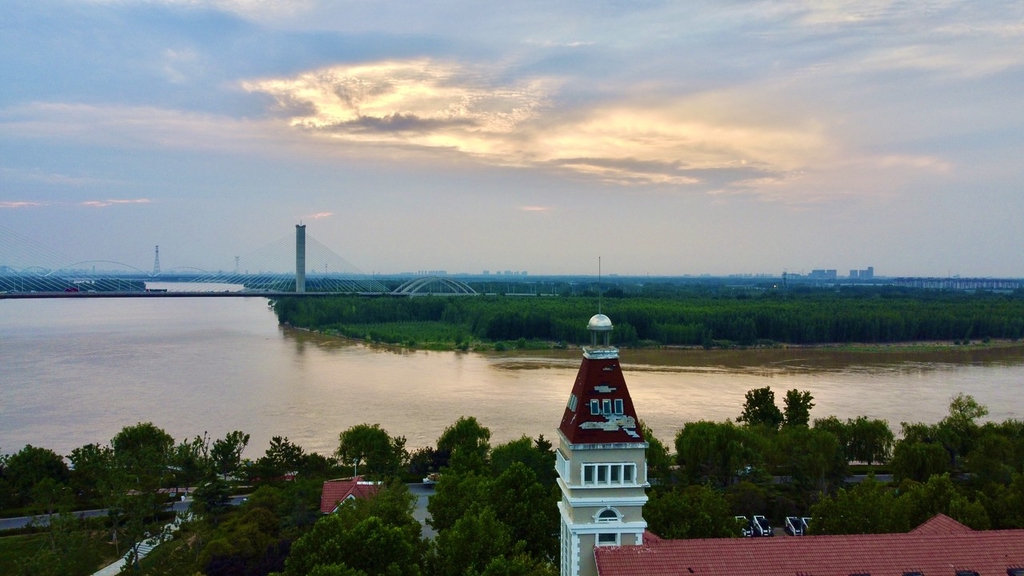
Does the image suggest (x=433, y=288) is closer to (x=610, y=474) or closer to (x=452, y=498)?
(x=452, y=498)

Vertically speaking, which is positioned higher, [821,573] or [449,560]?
[821,573]

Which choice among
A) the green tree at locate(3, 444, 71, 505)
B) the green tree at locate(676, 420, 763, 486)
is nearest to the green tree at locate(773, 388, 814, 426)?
the green tree at locate(676, 420, 763, 486)

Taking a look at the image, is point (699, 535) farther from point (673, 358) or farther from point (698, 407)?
point (673, 358)

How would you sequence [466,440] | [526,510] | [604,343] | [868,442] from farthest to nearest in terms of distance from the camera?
1. [868,442]
2. [466,440]
3. [526,510]
4. [604,343]

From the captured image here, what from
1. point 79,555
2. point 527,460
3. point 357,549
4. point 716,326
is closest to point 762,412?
point 527,460

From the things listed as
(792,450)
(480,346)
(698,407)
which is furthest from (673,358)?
(792,450)

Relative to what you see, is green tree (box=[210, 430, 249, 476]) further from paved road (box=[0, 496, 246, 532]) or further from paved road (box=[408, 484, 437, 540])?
paved road (box=[408, 484, 437, 540])
